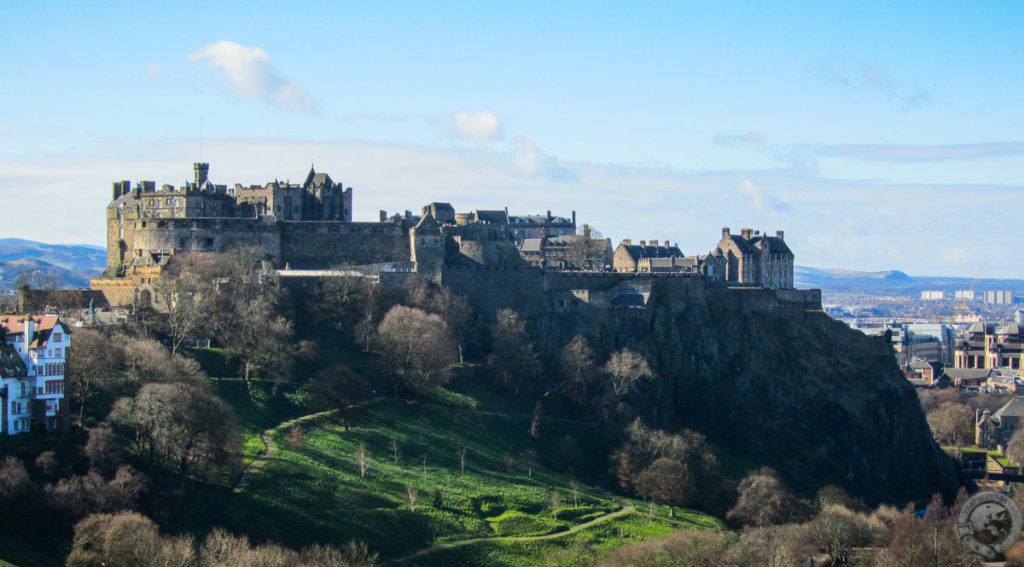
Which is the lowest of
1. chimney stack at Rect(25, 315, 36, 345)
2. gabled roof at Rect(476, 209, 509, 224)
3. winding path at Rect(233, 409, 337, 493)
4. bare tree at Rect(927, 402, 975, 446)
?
bare tree at Rect(927, 402, 975, 446)

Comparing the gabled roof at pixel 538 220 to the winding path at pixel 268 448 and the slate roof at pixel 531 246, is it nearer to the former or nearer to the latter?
the slate roof at pixel 531 246

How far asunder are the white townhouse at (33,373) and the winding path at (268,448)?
8.48m

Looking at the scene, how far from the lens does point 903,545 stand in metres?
60.6

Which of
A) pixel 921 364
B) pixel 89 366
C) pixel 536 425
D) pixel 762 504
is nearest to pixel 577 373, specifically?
pixel 536 425

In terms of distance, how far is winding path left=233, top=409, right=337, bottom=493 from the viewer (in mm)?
55625

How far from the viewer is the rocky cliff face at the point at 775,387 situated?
86500 mm

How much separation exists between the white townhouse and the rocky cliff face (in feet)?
131

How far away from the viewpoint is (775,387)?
90.9 m

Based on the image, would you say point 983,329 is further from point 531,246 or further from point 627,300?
point 627,300

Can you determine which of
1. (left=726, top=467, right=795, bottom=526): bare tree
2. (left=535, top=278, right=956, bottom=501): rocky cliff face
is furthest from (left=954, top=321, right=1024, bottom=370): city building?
(left=726, top=467, right=795, bottom=526): bare tree

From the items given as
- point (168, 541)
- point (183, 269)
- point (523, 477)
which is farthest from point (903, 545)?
point (183, 269)

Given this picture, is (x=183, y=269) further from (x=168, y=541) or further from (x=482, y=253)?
(x=168, y=541)

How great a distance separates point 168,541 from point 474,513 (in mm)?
19211

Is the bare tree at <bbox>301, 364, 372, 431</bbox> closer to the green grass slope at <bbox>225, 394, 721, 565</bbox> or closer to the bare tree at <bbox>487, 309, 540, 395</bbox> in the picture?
the green grass slope at <bbox>225, 394, 721, 565</bbox>
